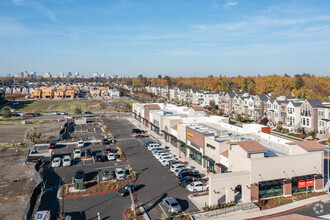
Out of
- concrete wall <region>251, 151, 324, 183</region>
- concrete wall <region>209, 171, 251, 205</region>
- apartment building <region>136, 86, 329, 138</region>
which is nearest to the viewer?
concrete wall <region>209, 171, 251, 205</region>

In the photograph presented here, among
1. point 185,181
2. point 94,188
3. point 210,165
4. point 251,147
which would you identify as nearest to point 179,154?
point 210,165

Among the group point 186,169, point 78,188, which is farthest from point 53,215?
point 186,169

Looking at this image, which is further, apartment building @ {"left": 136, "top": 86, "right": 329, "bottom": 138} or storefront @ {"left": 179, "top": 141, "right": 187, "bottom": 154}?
apartment building @ {"left": 136, "top": 86, "right": 329, "bottom": 138}

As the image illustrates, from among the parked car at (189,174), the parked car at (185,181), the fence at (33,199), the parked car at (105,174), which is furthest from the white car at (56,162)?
the parked car at (185,181)

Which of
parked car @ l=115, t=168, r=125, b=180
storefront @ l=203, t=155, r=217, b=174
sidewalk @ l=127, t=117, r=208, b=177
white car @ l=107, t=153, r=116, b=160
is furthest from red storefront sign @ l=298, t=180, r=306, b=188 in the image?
white car @ l=107, t=153, r=116, b=160

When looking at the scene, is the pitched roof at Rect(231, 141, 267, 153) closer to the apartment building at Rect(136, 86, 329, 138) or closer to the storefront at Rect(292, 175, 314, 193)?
the storefront at Rect(292, 175, 314, 193)

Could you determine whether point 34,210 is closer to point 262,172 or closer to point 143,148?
point 262,172
